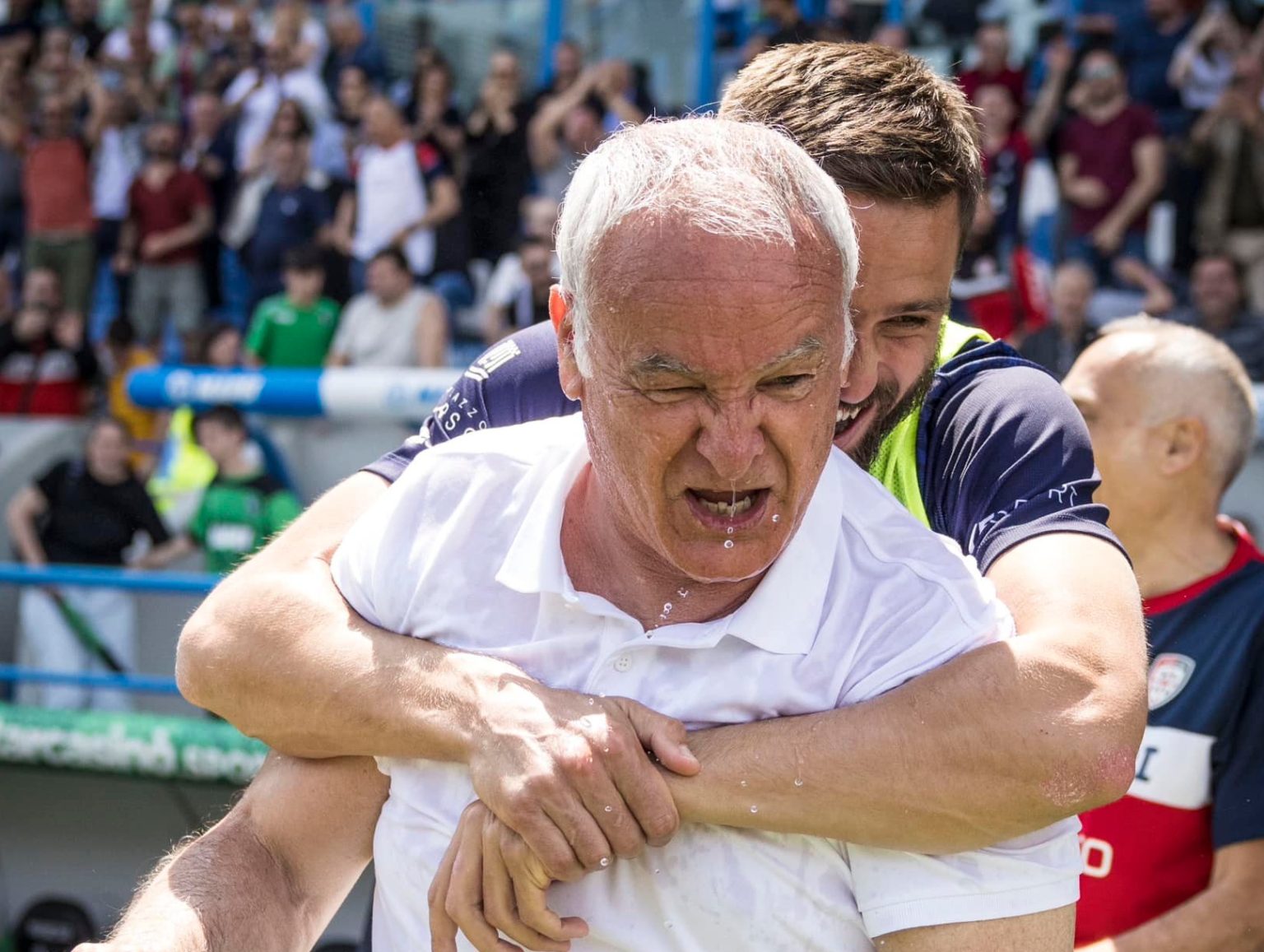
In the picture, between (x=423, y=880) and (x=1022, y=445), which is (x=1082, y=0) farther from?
(x=423, y=880)

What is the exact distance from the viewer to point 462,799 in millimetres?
1950

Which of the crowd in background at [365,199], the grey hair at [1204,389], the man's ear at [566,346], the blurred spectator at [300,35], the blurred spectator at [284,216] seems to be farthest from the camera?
the blurred spectator at [300,35]

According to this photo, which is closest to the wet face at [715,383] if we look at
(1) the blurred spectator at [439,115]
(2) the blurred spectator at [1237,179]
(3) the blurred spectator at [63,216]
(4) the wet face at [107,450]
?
(4) the wet face at [107,450]

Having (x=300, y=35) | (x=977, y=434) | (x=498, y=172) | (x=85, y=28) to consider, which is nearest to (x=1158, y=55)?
(x=498, y=172)

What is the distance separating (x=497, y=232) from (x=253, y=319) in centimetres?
177

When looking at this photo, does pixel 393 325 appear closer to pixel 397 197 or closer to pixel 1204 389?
pixel 397 197

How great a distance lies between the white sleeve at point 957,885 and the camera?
69.0 inches

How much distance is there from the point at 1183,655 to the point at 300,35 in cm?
1090

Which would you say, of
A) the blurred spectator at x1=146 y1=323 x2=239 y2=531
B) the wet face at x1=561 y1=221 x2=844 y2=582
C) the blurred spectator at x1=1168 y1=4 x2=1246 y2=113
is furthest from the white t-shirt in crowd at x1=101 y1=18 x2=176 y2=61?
the wet face at x1=561 y1=221 x2=844 y2=582

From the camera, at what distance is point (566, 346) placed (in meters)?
1.96

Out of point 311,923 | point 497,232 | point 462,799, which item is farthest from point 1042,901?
point 497,232

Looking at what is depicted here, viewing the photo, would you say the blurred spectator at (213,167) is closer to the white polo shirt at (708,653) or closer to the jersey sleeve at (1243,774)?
the jersey sleeve at (1243,774)

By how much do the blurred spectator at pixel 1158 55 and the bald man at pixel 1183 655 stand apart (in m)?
6.41

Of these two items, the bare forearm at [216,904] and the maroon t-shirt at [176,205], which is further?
the maroon t-shirt at [176,205]
